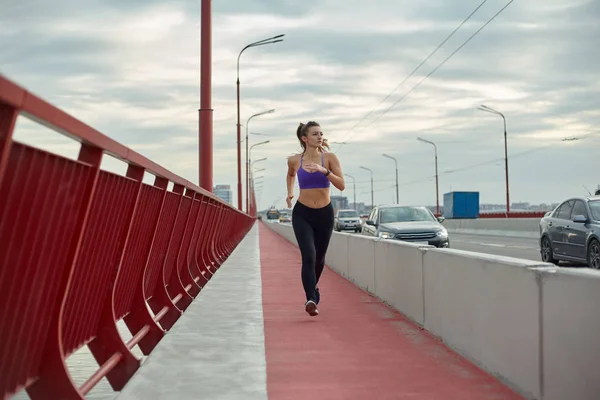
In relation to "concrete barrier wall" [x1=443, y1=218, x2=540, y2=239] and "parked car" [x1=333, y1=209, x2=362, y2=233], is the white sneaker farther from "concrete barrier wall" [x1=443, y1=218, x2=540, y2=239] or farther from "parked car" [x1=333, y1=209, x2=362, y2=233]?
"parked car" [x1=333, y1=209, x2=362, y2=233]

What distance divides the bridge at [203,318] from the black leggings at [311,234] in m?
0.42

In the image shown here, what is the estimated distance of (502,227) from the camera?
4184 centimetres

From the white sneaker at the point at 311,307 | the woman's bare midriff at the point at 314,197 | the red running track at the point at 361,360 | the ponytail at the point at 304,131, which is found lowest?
the red running track at the point at 361,360

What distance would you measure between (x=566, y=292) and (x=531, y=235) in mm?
34279

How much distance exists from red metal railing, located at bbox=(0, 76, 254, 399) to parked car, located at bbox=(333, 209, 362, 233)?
4904 cm

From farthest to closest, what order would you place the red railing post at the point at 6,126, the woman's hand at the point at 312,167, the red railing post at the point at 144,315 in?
1. the woman's hand at the point at 312,167
2. the red railing post at the point at 144,315
3. the red railing post at the point at 6,126

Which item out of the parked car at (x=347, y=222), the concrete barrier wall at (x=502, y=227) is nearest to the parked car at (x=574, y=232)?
the concrete barrier wall at (x=502, y=227)

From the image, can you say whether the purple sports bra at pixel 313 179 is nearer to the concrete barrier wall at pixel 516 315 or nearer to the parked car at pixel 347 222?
the concrete barrier wall at pixel 516 315

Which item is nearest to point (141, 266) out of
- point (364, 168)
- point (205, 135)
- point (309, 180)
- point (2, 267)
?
point (309, 180)

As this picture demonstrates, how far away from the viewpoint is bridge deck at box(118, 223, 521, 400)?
16.4 ft

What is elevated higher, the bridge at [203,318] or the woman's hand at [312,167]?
the woman's hand at [312,167]

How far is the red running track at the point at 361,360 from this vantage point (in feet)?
16.7

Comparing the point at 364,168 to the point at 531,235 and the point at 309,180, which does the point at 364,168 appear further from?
the point at 309,180

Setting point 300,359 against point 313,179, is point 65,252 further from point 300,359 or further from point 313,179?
point 313,179
